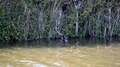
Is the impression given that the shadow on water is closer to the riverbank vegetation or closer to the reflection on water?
the reflection on water

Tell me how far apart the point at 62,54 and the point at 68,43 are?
2233 millimetres

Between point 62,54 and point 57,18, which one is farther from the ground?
point 57,18

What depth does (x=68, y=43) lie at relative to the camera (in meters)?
11.4

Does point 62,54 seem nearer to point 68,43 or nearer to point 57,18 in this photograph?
point 68,43

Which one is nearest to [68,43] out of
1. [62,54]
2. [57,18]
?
[57,18]

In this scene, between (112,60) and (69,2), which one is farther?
(69,2)

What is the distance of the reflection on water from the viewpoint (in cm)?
782

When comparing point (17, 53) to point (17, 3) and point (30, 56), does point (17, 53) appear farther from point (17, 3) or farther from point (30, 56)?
point (17, 3)

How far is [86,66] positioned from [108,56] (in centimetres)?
149

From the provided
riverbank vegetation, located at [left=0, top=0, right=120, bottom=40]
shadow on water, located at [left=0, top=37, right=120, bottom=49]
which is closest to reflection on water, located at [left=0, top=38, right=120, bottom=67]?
shadow on water, located at [left=0, top=37, right=120, bottom=49]

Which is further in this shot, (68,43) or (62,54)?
(68,43)

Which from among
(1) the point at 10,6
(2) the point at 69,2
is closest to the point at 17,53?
(1) the point at 10,6

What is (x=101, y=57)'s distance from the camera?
343 inches

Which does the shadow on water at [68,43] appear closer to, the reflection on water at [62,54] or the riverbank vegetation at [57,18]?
the reflection on water at [62,54]
